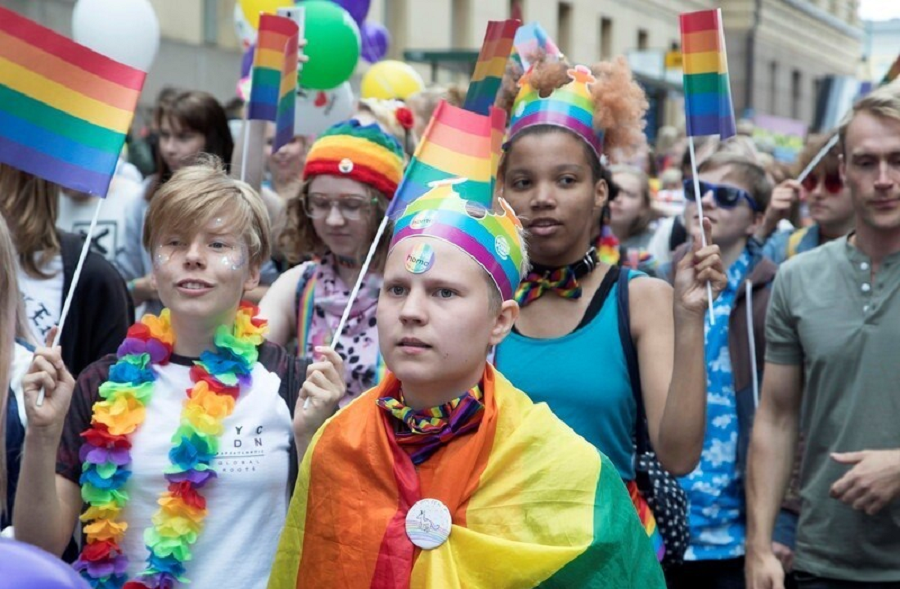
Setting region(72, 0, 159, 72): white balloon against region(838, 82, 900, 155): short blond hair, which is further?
region(72, 0, 159, 72): white balloon

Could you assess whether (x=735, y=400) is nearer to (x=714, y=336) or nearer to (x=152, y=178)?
(x=714, y=336)

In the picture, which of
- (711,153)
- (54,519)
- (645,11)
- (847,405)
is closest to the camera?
(54,519)

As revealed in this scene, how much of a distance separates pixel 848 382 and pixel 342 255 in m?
1.71

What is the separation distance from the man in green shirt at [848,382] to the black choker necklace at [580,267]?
0.85 metres

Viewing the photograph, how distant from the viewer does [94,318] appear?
452 cm

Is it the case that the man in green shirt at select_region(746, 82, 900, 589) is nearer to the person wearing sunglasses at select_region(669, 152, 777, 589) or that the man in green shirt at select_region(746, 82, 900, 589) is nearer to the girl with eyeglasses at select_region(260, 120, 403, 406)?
the person wearing sunglasses at select_region(669, 152, 777, 589)

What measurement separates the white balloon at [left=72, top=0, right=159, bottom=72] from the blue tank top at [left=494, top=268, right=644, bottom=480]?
254 centimetres

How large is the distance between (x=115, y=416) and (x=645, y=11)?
3614 cm

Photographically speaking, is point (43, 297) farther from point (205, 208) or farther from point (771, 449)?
point (771, 449)

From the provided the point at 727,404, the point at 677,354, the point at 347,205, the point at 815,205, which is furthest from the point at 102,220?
the point at 677,354

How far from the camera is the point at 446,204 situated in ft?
10.4

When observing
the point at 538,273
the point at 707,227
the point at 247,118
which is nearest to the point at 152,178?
the point at 247,118

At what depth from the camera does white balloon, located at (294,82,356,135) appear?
6.80 meters

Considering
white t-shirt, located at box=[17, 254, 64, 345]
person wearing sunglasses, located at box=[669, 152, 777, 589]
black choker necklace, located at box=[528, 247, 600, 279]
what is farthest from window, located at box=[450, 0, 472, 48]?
black choker necklace, located at box=[528, 247, 600, 279]
